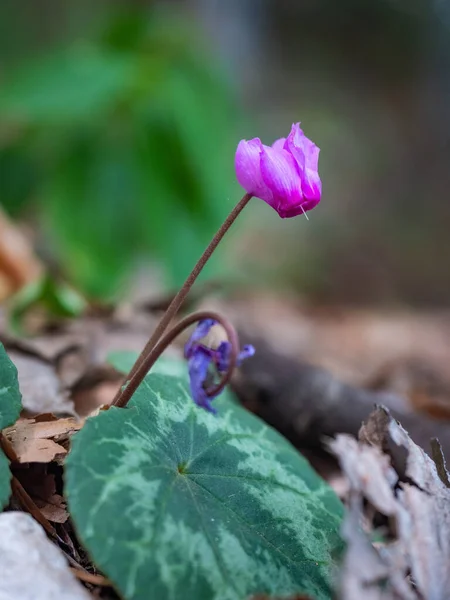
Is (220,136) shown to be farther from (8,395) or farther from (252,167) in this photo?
Answer: (8,395)

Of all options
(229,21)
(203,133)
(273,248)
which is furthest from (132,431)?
(229,21)

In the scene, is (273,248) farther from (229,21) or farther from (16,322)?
(16,322)

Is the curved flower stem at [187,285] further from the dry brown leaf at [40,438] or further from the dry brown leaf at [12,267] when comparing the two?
the dry brown leaf at [12,267]

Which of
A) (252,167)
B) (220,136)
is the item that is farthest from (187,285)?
(220,136)

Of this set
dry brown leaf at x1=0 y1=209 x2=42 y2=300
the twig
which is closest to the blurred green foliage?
dry brown leaf at x1=0 y1=209 x2=42 y2=300

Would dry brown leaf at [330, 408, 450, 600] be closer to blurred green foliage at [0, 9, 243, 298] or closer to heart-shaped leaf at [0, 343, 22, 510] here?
heart-shaped leaf at [0, 343, 22, 510]

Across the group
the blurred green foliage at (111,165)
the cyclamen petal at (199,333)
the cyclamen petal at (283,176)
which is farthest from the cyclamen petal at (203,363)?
the blurred green foliage at (111,165)
